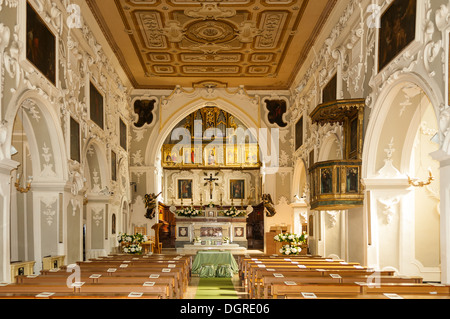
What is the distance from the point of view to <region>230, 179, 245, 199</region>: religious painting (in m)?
27.9

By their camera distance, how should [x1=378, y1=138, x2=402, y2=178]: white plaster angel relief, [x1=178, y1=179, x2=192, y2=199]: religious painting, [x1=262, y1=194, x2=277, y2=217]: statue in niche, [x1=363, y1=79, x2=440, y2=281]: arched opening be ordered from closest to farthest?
1. [x1=363, y1=79, x2=440, y2=281]: arched opening
2. [x1=378, y1=138, x2=402, y2=178]: white plaster angel relief
3. [x1=262, y1=194, x2=277, y2=217]: statue in niche
4. [x1=178, y1=179, x2=192, y2=199]: religious painting

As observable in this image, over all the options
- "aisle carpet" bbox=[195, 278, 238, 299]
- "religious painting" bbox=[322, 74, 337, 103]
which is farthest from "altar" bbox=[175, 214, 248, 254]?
"religious painting" bbox=[322, 74, 337, 103]

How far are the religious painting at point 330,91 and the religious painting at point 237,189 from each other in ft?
46.1

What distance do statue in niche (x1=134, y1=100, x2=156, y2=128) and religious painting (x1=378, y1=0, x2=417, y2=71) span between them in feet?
43.2

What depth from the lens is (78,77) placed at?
41.2 ft

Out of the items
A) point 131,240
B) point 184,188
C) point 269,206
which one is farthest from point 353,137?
point 184,188

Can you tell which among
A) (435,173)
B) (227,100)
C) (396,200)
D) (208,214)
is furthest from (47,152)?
(208,214)

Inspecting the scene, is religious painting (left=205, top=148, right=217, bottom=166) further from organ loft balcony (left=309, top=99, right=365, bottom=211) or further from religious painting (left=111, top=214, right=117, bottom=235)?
organ loft balcony (left=309, top=99, right=365, bottom=211)

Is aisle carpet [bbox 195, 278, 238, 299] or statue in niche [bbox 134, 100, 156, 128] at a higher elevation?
statue in niche [bbox 134, 100, 156, 128]

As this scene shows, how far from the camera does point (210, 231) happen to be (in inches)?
974

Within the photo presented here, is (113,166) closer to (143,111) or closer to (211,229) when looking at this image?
(143,111)

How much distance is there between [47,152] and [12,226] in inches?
96.1

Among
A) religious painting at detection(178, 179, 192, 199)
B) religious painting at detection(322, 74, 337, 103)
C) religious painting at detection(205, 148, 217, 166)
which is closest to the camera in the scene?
religious painting at detection(322, 74, 337, 103)

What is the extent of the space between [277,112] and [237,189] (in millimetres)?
7772
